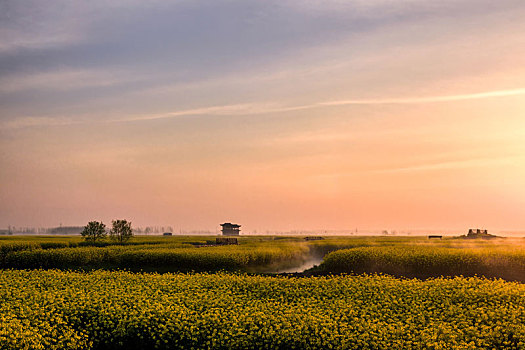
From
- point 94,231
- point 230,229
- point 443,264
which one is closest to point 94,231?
point 94,231

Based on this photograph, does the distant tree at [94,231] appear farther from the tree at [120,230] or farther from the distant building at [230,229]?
the distant building at [230,229]

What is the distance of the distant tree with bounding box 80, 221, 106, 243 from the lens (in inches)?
2058

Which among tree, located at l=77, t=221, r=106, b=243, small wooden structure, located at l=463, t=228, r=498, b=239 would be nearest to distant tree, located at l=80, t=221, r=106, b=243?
tree, located at l=77, t=221, r=106, b=243

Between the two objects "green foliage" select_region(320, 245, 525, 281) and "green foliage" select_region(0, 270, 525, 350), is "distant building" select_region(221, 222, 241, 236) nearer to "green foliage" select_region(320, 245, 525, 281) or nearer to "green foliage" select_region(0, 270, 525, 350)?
"green foliage" select_region(320, 245, 525, 281)

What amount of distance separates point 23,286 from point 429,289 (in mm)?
16484

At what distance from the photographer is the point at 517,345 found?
11.8m

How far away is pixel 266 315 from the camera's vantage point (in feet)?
42.3

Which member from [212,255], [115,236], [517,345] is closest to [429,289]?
[517,345]

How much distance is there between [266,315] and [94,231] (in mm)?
44306

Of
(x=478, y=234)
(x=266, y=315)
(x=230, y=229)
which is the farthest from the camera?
(x=230, y=229)

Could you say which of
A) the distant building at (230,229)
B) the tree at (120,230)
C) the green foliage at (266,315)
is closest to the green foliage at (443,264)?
the green foliage at (266,315)

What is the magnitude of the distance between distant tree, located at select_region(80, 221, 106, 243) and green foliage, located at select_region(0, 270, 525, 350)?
114 feet

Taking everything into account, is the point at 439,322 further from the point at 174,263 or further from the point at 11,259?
the point at 11,259

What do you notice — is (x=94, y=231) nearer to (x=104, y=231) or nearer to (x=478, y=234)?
(x=104, y=231)
